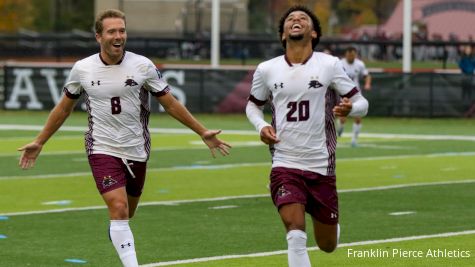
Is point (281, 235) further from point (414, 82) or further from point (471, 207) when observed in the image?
point (414, 82)

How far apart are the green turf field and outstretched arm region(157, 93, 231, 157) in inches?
54.3

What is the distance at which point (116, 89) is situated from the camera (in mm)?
10984

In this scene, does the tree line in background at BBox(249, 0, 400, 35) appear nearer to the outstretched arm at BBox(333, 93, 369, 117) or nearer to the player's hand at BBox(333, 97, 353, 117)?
the outstretched arm at BBox(333, 93, 369, 117)

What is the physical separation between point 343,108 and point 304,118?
12.0 inches

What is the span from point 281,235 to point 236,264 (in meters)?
1.91

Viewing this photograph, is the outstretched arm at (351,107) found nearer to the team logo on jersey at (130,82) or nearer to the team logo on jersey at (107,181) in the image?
the team logo on jersey at (130,82)

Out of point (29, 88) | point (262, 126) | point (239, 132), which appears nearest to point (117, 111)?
point (262, 126)

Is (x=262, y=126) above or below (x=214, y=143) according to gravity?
above

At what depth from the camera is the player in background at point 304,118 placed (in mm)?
10242

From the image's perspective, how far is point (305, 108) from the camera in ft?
33.7

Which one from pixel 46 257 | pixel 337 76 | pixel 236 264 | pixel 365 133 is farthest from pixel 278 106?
pixel 365 133

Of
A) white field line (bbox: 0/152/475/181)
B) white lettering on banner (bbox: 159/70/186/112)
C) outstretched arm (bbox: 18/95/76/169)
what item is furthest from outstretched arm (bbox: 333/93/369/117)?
white lettering on banner (bbox: 159/70/186/112)

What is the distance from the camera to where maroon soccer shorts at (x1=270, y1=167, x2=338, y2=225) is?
1019 centimetres

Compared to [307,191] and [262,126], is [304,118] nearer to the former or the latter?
[262,126]
